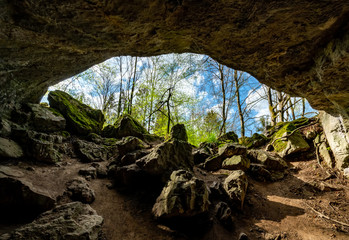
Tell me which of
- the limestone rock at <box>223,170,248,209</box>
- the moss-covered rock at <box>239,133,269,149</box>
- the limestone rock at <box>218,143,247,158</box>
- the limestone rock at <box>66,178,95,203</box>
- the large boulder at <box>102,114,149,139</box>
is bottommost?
the limestone rock at <box>223,170,248,209</box>

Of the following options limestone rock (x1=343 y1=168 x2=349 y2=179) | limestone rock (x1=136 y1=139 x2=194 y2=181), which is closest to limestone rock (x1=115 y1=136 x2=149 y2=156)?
limestone rock (x1=136 y1=139 x2=194 y2=181)

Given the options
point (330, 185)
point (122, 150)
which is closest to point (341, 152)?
point (330, 185)

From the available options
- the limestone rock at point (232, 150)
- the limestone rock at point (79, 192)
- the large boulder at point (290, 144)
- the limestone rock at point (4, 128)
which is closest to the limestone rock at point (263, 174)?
the limestone rock at point (232, 150)

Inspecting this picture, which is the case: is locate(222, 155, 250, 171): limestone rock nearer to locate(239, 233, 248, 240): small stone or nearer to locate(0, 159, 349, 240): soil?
locate(0, 159, 349, 240): soil

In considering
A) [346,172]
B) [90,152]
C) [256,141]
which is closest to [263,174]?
[346,172]

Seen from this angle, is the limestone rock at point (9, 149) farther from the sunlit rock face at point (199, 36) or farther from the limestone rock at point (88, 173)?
the limestone rock at point (88, 173)

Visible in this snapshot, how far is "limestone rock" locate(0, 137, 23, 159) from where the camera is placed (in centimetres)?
384

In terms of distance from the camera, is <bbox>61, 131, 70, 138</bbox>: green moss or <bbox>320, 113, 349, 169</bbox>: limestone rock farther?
<bbox>61, 131, 70, 138</bbox>: green moss

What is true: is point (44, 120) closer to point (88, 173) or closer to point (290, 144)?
point (88, 173)

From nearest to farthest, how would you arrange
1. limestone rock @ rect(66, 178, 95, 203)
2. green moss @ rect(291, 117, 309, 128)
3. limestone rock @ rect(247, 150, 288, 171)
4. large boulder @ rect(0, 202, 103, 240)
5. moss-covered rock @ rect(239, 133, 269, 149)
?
large boulder @ rect(0, 202, 103, 240) < limestone rock @ rect(66, 178, 95, 203) < limestone rock @ rect(247, 150, 288, 171) < green moss @ rect(291, 117, 309, 128) < moss-covered rock @ rect(239, 133, 269, 149)

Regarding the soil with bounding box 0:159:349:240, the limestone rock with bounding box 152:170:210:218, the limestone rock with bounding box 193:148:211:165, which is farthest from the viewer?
the limestone rock with bounding box 193:148:211:165

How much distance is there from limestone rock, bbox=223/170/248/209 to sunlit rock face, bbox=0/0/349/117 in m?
3.11

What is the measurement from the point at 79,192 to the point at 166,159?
2.37 meters

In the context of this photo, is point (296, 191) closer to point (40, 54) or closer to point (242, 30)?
point (242, 30)
